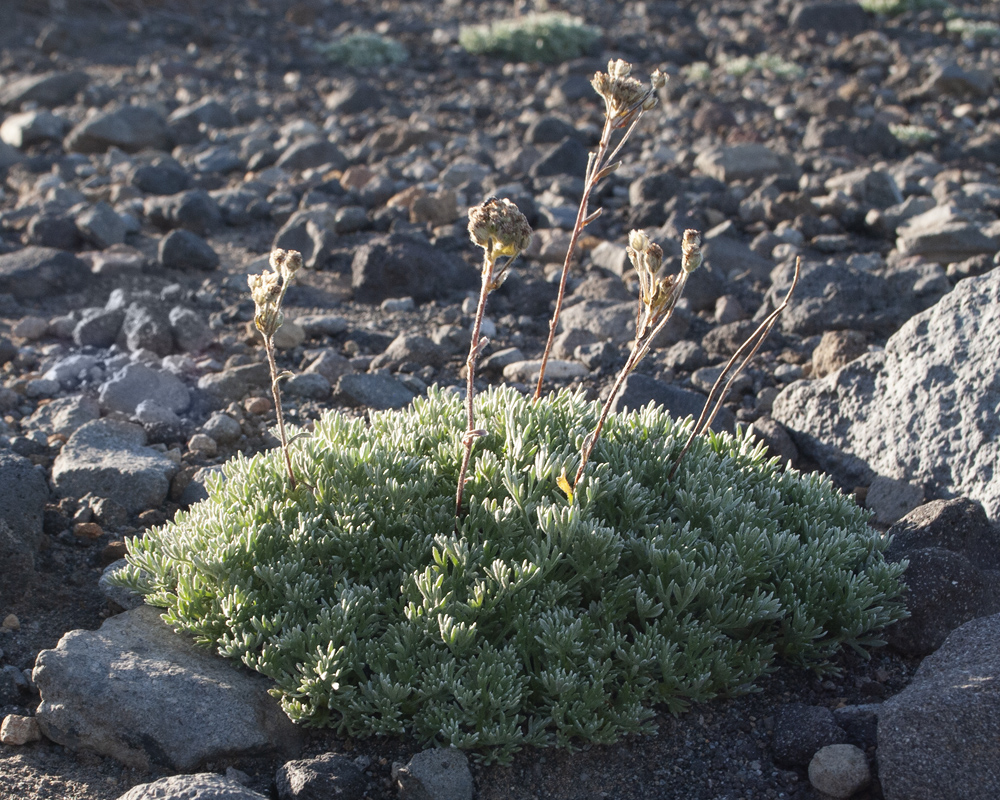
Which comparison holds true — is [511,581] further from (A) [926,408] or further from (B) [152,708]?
(A) [926,408]

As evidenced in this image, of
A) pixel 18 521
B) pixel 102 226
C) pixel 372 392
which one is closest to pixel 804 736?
pixel 372 392

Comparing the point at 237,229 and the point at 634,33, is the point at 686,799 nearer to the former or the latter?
the point at 237,229

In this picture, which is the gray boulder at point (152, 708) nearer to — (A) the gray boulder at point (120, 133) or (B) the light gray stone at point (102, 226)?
(B) the light gray stone at point (102, 226)

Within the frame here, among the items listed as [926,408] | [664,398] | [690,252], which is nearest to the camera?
[690,252]

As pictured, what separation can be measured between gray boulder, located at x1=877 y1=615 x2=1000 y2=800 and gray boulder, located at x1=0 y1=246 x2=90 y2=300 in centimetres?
682

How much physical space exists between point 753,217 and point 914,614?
5.28 meters

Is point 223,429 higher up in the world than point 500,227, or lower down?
lower down

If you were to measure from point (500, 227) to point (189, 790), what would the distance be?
204 centimetres

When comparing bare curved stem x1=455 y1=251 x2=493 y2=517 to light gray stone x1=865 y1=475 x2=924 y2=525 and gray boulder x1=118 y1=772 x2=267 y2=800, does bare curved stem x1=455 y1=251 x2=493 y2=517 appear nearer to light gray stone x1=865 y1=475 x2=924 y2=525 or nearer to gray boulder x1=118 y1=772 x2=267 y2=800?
gray boulder x1=118 y1=772 x2=267 y2=800

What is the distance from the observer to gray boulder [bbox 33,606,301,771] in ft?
11.2

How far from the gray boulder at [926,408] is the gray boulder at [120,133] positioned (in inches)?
355

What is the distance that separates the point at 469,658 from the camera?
11.7ft

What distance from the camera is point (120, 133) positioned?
11.3m

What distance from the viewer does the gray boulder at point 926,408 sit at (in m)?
4.62
